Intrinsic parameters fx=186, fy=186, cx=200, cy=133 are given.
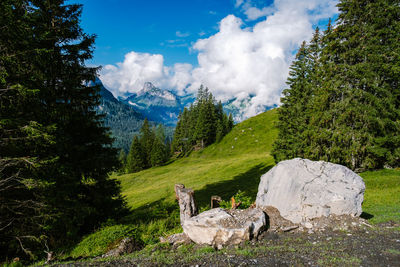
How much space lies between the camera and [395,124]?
18.2 meters

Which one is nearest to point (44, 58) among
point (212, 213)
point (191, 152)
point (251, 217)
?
point (212, 213)

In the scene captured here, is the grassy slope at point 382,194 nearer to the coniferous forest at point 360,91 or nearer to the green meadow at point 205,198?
the green meadow at point 205,198

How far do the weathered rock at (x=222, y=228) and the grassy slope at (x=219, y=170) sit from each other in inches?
565

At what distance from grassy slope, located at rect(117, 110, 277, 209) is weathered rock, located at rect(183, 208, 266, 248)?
1434 cm

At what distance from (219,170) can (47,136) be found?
33.0 meters

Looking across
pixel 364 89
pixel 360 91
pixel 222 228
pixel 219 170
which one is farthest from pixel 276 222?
pixel 219 170

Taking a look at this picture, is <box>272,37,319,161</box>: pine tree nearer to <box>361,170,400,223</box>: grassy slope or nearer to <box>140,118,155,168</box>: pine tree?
<box>361,170,400,223</box>: grassy slope

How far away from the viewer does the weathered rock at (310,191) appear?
8.04 metres

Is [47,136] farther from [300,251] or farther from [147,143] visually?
[147,143]

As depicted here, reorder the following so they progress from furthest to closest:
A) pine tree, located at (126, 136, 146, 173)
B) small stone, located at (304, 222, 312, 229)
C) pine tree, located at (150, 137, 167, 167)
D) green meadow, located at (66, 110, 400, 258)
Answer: pine tree, located at (126, 136, 146, 173), pine tree, located at (150, 137, 167, 167), green meadow, located at (66, 110, 400, 258), small stone, located at (304, 222, 312, 229)

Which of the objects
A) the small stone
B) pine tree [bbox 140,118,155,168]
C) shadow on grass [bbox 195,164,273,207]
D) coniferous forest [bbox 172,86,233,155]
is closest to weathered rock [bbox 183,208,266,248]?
the small stone

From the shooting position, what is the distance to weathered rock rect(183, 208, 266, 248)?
662 cm

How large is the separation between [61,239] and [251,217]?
9.29 m

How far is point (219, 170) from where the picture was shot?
38.3 meters
